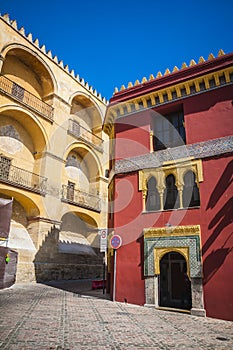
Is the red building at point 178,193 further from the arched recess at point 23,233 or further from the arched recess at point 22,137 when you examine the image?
the arched recess at point 22,137

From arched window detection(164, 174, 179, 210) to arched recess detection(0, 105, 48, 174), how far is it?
1139cm

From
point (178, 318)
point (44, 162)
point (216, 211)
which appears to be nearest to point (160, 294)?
point (178, 318)

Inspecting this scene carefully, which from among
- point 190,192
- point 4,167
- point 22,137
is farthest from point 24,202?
point 190,192

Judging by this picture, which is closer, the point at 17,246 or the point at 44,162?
the point at 17,246

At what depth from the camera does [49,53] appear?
2116 cm

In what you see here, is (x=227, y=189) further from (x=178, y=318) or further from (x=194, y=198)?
(x=178, y=318)

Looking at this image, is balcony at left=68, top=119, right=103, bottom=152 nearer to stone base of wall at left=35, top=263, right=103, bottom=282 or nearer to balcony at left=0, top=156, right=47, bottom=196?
balcony at left=0, top=156, right=47, bottom=196

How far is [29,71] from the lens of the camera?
20.6 meters

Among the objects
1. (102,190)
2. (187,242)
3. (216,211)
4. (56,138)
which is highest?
(56,138)

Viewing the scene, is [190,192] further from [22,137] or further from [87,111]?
[87,111]

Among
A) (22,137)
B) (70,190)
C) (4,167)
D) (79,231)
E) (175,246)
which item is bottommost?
(175,246)

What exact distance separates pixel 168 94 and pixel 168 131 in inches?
57.6

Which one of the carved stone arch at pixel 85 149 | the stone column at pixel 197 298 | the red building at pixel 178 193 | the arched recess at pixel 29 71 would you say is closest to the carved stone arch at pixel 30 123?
the carved stone arch at pixel 85 149

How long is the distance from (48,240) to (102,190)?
8.19 metres
